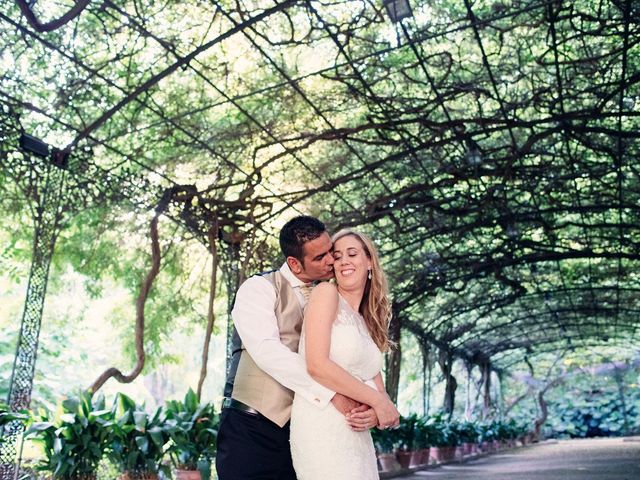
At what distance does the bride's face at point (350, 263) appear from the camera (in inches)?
89.3

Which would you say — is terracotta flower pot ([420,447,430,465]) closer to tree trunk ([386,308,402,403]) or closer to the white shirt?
tree trunk ([386,308,402,403])

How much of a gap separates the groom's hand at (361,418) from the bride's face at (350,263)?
40cm

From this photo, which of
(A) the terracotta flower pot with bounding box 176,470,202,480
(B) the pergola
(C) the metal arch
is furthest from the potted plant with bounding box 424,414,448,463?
(C) the metal arch

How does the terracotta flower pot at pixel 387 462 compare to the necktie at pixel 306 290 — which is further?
the terracotta flower pot at pixel 387 462

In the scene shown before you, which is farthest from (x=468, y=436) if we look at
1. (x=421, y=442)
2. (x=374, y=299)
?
(x=374, y=299)

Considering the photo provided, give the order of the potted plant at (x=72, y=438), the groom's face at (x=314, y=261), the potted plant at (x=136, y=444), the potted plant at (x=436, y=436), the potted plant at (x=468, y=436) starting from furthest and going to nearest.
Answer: the potted plant at (x=468, y=436)
the potted plant at (x=436, y=436)
the potted plant at (x=136, y=444)
the potted plant at (x=72, y=438)
the groom's face at (x=314, y=261)

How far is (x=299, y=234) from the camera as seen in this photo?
2.27 metres

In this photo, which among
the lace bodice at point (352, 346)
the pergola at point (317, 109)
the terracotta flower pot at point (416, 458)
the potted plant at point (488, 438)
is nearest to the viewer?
the lace bodice at point (352, 346)

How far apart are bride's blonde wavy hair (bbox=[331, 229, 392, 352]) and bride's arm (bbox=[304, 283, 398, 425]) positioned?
269mm

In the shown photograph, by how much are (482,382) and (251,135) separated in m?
19.4

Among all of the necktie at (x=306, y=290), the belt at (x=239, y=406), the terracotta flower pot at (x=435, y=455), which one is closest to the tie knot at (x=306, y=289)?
the necktie at (x=306, y=290)

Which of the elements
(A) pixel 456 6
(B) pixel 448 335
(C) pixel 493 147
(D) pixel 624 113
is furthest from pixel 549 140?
(B) pixel 448 335

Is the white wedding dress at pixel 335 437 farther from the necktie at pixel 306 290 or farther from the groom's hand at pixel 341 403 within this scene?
the necktie at pixel 306 290

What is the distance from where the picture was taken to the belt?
2.12m
